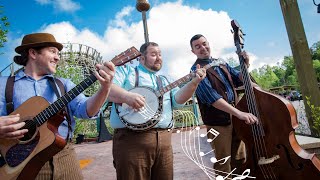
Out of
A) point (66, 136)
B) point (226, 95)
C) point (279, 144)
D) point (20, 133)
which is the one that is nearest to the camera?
point (20, 133)

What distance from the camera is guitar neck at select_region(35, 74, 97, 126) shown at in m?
2.30

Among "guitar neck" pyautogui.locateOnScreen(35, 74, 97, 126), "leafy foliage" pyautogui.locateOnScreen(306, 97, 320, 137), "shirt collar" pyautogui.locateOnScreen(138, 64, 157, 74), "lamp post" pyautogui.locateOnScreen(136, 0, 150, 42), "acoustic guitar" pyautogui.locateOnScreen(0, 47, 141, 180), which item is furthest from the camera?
"lamp post" pyautogui.locateOnScreen(136, 0, 150, 42)

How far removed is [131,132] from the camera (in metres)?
2.72

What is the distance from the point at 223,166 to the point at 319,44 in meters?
86.3

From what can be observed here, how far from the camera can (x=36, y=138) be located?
223cm

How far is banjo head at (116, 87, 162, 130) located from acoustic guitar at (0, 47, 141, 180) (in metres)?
0.53

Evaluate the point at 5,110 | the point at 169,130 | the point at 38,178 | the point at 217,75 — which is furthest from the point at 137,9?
the point at 38,178

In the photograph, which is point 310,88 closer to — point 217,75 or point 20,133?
point 217,75

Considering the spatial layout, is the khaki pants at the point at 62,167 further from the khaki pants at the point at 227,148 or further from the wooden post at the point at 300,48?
the wooden post at the point at 300,48

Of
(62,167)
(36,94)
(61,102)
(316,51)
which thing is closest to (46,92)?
(36,94)

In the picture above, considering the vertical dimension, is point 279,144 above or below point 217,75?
below

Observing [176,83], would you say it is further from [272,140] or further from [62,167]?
[62,167]

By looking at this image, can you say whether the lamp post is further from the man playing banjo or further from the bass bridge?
the bass bridge

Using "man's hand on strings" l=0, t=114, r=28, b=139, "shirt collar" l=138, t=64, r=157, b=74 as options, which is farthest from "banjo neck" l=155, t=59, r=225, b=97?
"man's hand on strings" l=0, t=114, r=28, b=139
